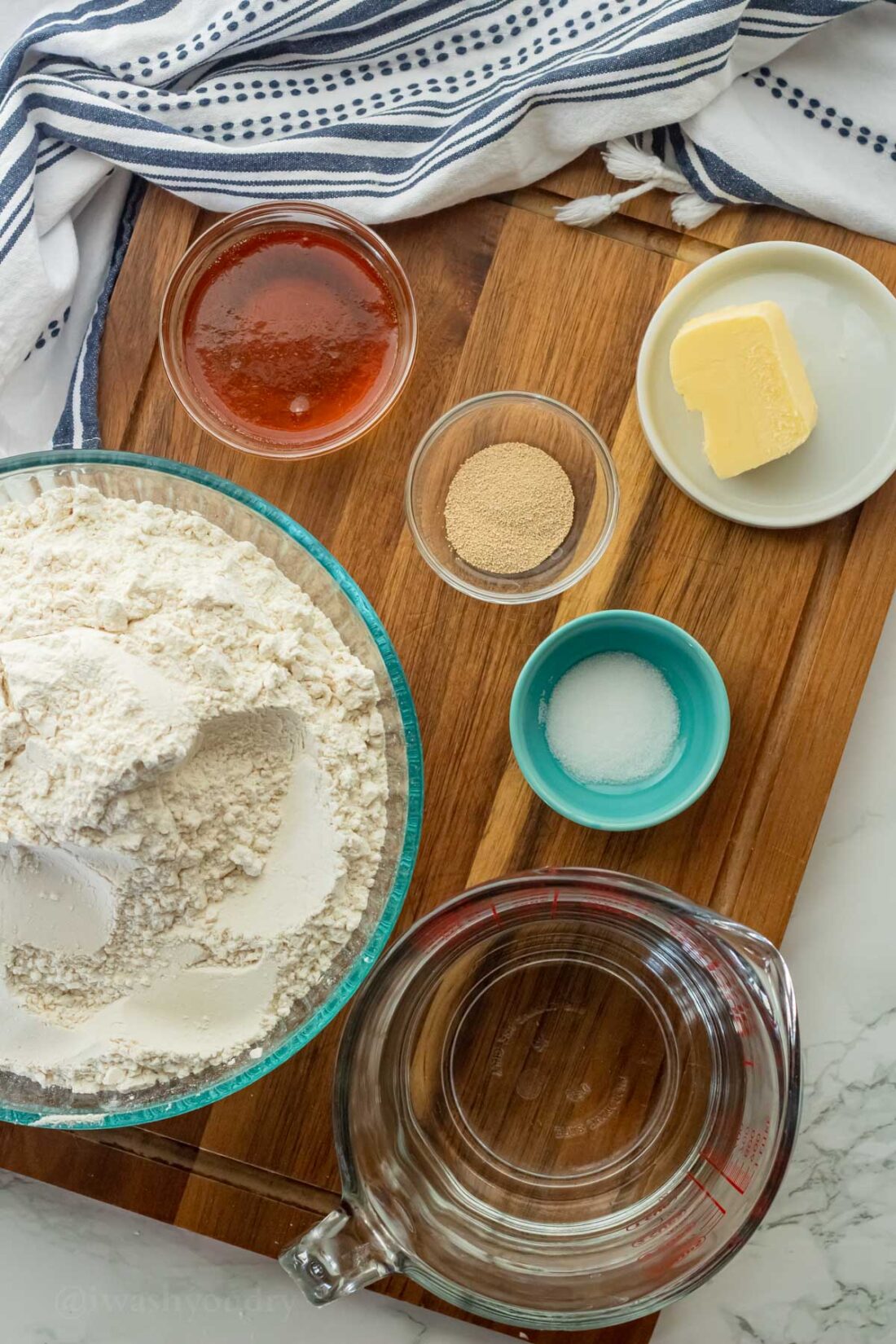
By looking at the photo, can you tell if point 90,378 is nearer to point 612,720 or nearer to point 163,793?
point 163,793

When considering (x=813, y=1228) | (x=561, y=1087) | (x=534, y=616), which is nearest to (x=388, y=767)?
(x=534, y=616)

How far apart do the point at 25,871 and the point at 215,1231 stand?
20.8 inches

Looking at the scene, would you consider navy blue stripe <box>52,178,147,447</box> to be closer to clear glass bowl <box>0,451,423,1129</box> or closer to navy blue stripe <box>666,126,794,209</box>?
clear glass bowl <box>0,451,423,1129</box>

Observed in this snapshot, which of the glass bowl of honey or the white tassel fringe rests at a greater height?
Result: the white tassel fringe

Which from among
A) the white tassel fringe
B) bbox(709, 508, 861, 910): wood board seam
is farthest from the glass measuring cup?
the white tassel fringe

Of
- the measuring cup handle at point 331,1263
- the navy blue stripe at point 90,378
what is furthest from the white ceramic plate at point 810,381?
the measuring cup handle at point 331,1263

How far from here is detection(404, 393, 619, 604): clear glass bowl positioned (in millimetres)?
1199

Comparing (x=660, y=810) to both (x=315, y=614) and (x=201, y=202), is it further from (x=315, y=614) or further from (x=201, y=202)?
(x=201, y=202)

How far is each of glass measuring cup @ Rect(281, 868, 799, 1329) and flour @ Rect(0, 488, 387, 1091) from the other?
0.40 ft

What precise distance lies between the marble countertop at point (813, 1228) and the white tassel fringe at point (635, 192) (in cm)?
58

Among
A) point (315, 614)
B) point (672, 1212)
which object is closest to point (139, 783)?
point (315, 614)

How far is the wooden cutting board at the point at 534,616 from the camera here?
46.5 inches

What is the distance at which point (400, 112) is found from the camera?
1.21 meters

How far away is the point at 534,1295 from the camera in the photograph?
1024 mm
